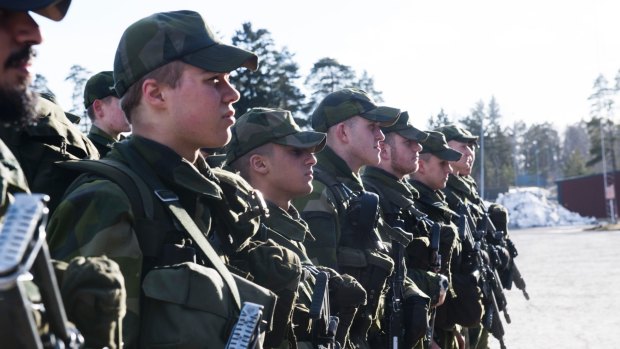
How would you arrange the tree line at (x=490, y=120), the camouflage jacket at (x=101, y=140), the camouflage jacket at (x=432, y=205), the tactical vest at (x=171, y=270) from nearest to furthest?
the tactical vest at (x=171, y=270), the camouflage jacket at (x=101, y=140), the camouflage jacket at (x=432, y=205), the tree line at (x=490, y=120)

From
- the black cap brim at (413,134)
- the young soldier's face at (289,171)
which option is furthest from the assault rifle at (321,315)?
the black cap brim at (413,134)

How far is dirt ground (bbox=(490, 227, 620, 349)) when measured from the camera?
9.20 metres

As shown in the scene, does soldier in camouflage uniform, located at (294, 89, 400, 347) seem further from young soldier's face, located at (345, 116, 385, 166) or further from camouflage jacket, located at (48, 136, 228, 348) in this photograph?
camouflage jacket, located at (48, 136, 228, 348)

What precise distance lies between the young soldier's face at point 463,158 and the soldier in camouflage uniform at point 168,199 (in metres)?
6.23

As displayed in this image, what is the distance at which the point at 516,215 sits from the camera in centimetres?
5066

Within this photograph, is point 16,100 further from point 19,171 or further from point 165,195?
point 165,195

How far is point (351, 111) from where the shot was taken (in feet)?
15.9

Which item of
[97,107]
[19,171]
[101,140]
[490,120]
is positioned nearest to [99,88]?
[97,107]

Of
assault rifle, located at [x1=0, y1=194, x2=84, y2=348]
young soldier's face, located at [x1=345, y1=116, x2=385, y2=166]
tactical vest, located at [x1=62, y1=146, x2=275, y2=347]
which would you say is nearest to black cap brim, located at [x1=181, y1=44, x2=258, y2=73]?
tactical vest, located at [x1=62, y1=146, x2=275, y2=347]

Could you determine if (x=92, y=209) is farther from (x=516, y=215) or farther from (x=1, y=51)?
(x=516, y=215)

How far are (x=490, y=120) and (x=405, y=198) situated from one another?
10690 centimetres

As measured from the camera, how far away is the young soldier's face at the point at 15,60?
166 cm

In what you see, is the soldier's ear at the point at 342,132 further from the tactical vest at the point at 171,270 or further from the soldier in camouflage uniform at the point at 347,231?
the tactical vest at the point at 171,270

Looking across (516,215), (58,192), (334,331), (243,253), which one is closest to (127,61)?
(58,192)
